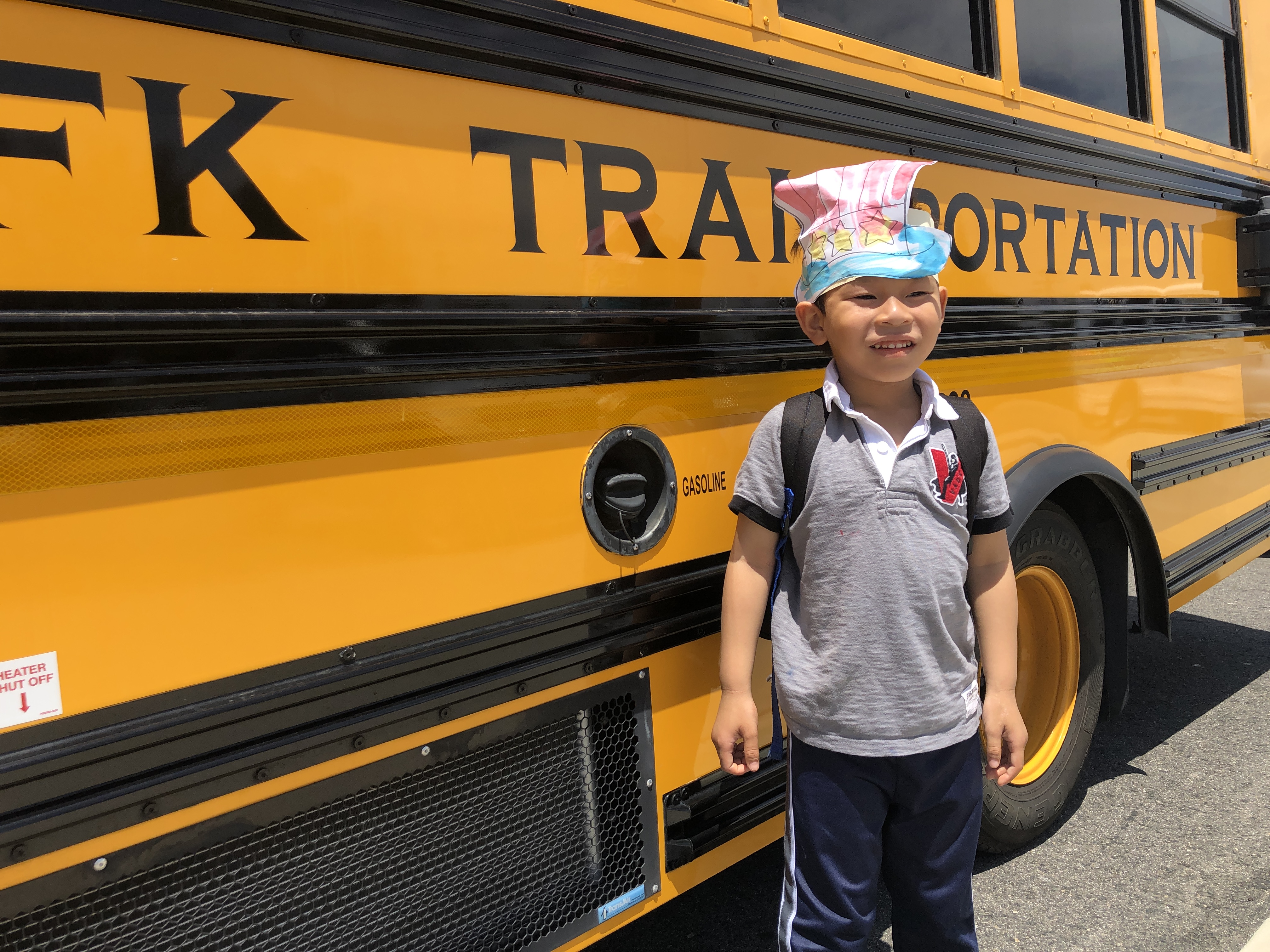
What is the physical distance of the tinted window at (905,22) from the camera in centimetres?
182

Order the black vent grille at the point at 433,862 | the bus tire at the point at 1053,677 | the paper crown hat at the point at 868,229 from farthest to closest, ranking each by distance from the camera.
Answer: the bus tire at the point at 1053,677 → the paper crown hat at the point at 868,229 → the black vent grille at the point at 433,862

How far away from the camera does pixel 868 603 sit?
1393mm

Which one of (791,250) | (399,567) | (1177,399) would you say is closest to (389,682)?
(399,567)

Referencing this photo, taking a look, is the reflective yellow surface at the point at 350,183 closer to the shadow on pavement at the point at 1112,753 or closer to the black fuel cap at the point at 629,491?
the black fuel cap at the point at 629,491

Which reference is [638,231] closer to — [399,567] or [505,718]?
[399,567]

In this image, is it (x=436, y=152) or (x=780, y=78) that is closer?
(x=436, y=152)

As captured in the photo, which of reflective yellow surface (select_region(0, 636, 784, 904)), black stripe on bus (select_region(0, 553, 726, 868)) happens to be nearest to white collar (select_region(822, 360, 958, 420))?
black stripe on bus (select_region(0, 553, 726, 868))

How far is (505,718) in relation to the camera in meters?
1.43

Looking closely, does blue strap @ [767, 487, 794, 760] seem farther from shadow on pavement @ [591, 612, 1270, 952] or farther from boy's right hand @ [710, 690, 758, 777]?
shadow on pavement @ [591, 612, 1270, 952]

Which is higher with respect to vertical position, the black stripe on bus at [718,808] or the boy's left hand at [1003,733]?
the boy's left hand at [1003,733]

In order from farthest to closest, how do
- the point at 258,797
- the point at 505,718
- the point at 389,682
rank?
the point at 505,718 → the point at 389,682 → the point at 258,797

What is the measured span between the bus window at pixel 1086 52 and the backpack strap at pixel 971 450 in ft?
3.99

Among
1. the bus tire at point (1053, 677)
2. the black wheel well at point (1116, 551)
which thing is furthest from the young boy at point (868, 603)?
the black wheel well at point (1116, 551)

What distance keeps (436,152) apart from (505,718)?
0.86m
